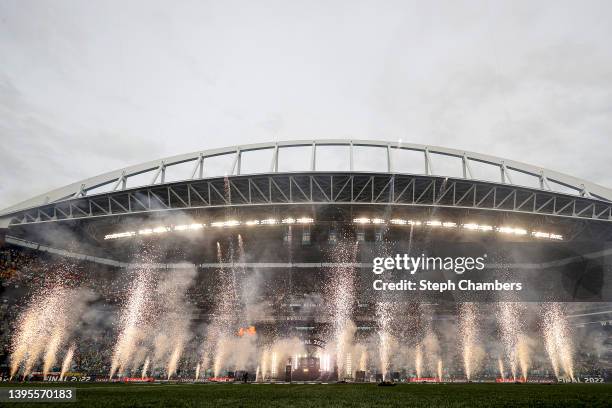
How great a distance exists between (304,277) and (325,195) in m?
22.0

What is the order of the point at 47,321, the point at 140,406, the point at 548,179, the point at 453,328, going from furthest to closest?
the point at 453,328 < the point at 47,321 < the point at 548,179 < the point at 140,406

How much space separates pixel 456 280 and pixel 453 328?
393 inches

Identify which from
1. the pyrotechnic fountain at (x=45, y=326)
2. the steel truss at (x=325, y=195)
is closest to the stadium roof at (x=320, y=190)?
the steel truss at (x=325, y=195)

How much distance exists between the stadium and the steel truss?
0.18 metres

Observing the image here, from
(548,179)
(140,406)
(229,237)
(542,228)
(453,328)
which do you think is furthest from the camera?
(453,328)

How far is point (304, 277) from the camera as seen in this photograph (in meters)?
47.5

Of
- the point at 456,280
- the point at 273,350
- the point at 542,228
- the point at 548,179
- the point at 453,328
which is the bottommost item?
the point at 273,350

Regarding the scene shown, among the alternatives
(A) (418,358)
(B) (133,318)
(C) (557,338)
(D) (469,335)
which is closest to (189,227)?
(B) (133,318)

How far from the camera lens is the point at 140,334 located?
155 ft

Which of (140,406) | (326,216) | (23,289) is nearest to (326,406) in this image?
(140,406)

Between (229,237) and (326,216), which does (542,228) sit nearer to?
(326,216)

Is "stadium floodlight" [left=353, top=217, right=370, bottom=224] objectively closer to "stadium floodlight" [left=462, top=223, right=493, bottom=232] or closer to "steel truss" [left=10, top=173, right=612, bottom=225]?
"steel truss" [left=10, top=173, right=612, bottom=225]

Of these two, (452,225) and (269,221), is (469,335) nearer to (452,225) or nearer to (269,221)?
(452,225)

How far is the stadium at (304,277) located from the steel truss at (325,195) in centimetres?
18
